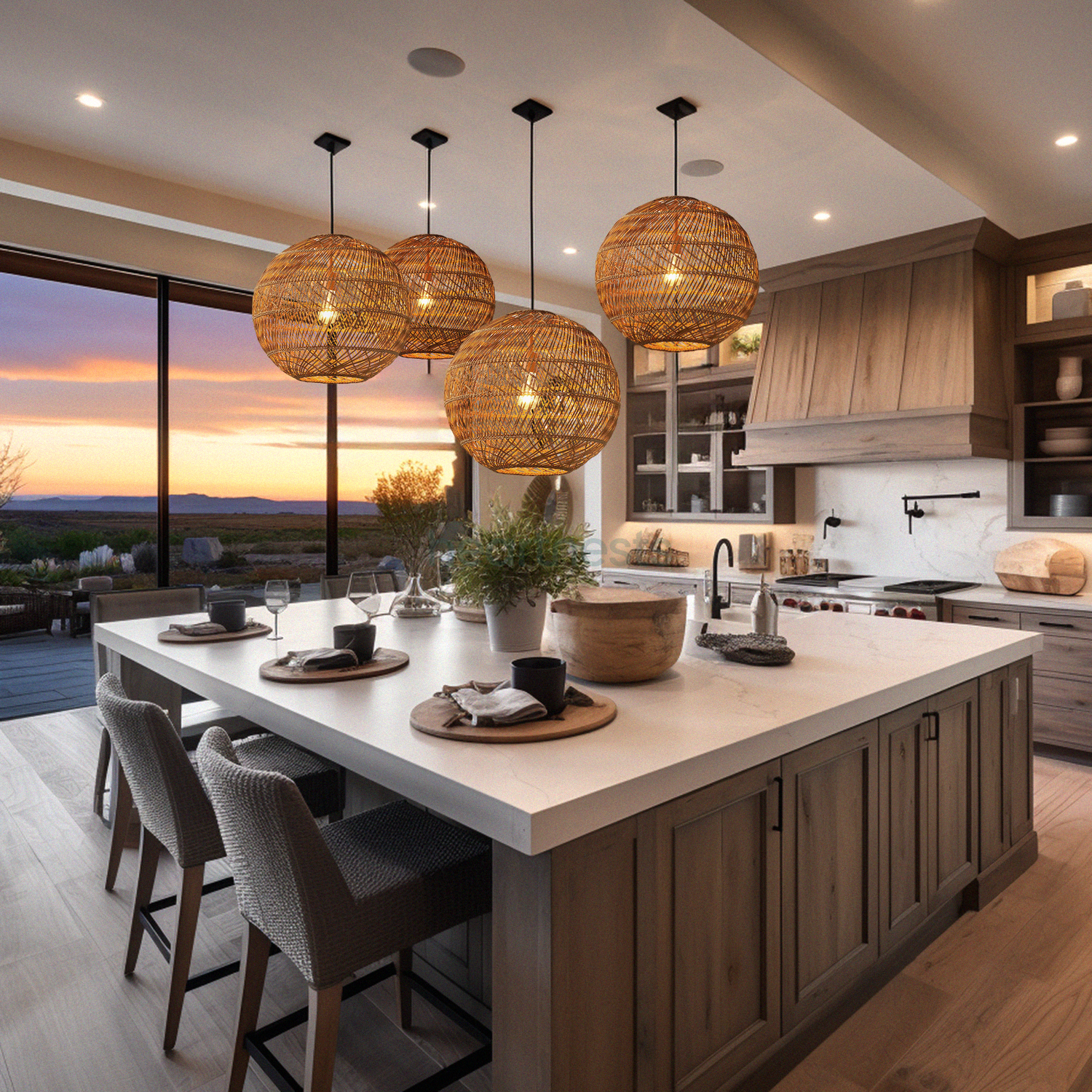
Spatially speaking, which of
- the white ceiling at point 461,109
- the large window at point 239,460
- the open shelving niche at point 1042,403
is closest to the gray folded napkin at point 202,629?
the white ceiling at point 461,109

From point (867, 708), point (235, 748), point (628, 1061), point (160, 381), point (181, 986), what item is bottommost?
point (181, 986)

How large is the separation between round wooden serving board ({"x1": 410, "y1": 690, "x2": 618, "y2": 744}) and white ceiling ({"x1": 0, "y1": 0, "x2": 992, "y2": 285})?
2.10 meters

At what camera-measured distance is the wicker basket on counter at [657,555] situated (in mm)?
5918

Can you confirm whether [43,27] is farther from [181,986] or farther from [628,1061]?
[628,1061]

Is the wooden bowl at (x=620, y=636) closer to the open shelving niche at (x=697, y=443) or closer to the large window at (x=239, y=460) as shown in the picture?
the open shelving niche at (x=697, y=443)

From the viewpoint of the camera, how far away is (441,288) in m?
3.01

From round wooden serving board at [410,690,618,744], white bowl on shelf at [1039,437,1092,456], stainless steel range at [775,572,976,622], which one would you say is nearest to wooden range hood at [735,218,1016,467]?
white bowl on shelf at [1039,437,1092,456]

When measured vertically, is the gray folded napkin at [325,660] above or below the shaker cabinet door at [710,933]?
above

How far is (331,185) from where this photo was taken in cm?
387

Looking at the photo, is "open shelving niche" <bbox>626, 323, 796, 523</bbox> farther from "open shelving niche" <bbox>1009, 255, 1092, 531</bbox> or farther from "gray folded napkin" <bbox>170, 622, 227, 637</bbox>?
"gray folded napkin" <bbox>170, 622, 227, 637</bbox>

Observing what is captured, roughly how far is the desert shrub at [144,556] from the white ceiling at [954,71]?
163 inches

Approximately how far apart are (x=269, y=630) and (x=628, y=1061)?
5.91 feet

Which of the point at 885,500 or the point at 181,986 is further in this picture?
the point at 885,500

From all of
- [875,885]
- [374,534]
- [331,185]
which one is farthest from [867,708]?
[374,534]
